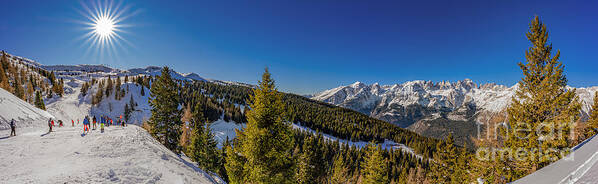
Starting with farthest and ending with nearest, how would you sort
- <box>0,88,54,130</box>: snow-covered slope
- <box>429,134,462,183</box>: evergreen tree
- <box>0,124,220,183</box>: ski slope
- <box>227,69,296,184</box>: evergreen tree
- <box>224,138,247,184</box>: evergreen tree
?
<box>429,134,462,183</box>: evergreen tree
<box>0,88,54,130</box>: snow-covered slope
<box>224,138,247,184</box>: evergreen tree
<box>227,69,296,184</box>: evergreen tree
<box>0,124,220,183</box>: ski slope

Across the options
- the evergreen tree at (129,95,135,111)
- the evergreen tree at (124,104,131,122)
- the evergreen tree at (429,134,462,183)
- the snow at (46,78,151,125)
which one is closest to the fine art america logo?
the evergreen tree at (429,134,462,183)

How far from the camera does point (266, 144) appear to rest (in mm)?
12078

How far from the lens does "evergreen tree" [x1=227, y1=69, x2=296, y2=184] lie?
466 inches

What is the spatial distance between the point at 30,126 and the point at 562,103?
4516 cm

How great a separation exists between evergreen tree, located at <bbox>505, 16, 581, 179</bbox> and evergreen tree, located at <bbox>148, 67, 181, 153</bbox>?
112 feet

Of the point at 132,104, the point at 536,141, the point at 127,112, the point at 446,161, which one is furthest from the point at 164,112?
the point at 132,104

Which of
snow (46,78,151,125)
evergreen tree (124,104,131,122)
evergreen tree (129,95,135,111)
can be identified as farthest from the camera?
evergreen tree (129,95,135,111)

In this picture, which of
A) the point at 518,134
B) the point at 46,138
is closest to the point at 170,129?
the point at 46,138

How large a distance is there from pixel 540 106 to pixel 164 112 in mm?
36325

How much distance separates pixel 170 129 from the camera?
1019 inches

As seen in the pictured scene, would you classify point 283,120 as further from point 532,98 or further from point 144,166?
point 532,98

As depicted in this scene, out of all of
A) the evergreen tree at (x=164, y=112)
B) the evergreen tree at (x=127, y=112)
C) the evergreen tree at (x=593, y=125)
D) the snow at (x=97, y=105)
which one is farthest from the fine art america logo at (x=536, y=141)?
the evergreen tree at (x=127, y=112)

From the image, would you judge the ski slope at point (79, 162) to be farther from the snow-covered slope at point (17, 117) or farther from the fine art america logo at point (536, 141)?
the fine art america logo at point (536, 141)

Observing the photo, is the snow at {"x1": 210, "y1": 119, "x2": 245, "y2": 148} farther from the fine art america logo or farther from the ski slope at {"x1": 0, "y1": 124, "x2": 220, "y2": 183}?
the fine art america logo
